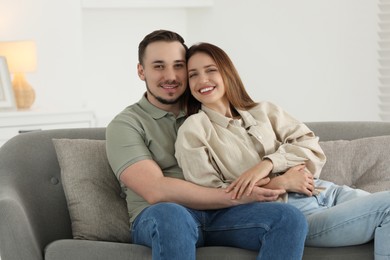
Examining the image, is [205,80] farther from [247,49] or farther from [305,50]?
[247,49]

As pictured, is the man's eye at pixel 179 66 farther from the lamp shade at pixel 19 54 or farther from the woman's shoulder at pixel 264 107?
the lamp shade at pixel 19 54

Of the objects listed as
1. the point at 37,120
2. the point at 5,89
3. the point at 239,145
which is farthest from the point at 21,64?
the point at 239,145

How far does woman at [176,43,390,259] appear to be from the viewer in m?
2.51

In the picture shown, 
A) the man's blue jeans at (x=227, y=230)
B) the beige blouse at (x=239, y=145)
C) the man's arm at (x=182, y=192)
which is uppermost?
the beige blouse at (x=239, y=145)

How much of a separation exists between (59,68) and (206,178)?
92.3 inches

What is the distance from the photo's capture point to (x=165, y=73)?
2.83 m

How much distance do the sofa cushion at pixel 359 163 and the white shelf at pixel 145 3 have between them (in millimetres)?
2434

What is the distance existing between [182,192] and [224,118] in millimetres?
345

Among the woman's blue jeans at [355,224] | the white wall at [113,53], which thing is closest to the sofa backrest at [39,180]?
the woman's blue jeans at [355,224]

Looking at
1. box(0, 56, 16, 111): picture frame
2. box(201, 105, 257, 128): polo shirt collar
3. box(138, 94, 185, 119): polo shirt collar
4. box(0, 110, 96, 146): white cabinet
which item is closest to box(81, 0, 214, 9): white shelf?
box(0, 56, 16, 111): picture frame

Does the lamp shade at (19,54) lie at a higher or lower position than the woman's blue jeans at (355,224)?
higher

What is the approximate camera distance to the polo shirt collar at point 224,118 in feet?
9.13

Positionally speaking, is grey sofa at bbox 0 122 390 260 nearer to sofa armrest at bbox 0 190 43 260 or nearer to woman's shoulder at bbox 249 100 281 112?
sofa armrest at bbox 0 190 43 260

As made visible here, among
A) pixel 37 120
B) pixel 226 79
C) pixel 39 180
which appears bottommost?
pixel 37 120
